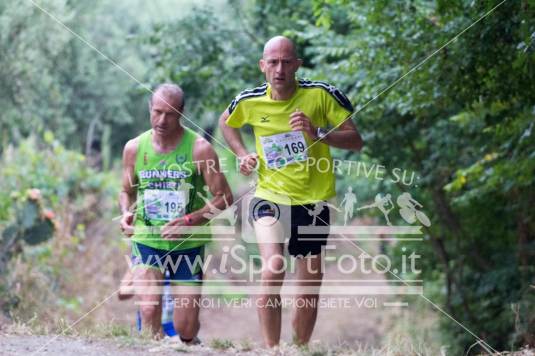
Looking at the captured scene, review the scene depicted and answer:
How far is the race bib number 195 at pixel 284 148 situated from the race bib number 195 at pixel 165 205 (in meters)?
0.69

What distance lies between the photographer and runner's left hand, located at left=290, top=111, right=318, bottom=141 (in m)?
5.07

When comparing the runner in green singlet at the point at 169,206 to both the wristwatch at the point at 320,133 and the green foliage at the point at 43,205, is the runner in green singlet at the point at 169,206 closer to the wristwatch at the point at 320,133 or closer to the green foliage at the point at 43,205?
the wristwatch at the point at 320,133

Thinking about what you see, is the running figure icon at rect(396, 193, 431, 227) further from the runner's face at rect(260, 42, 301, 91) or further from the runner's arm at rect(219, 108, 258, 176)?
the runner's face at rect(260, 42, 301, 91)

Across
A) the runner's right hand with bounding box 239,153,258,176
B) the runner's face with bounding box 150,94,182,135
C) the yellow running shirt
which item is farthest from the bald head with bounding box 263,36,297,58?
the runner's face with bounding box 150,94,182,135

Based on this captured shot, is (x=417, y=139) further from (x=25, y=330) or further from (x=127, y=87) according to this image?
(x=127, y=87)

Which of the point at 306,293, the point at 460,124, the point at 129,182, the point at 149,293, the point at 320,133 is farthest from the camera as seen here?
the point at 460,124

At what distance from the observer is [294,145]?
5.21 m

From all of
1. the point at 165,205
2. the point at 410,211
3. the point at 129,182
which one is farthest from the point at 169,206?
the point at 410,211

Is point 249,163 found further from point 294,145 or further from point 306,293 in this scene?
point 306,293

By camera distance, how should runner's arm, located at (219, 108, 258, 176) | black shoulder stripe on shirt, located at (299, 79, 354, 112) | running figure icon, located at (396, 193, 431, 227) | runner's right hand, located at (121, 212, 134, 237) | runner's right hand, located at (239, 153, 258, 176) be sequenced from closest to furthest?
runner's right hand, located at (239, 153, 258, 176) < black shoulder stripe on shirt, located at (299, 79, 354, 112) < runner's arm, located at (219, 108, 258, 176) < runner's right hand, located at (121, 212, 134, 237) < running figure icon, located at (396, 193, 431, 227)

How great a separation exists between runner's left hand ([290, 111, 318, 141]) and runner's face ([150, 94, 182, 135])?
35.5 inches

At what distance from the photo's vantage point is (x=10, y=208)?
10195mm

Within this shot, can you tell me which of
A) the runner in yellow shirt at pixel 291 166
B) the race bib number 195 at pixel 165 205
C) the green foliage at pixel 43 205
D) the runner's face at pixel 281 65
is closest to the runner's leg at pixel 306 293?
the runner in yellow shirt at pixel 291 166

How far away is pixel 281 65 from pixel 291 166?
62 cm
